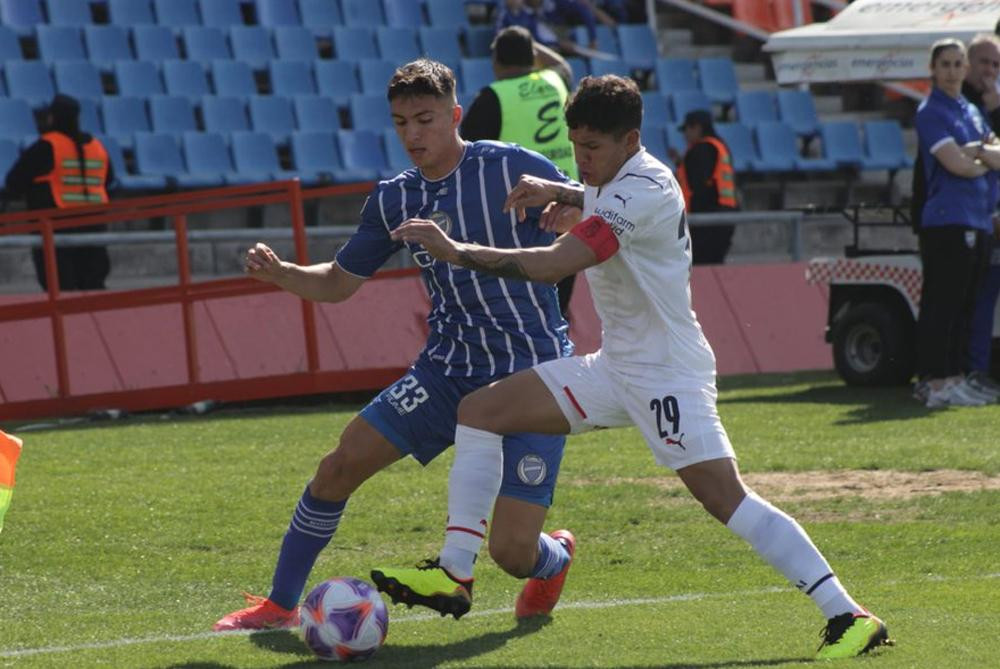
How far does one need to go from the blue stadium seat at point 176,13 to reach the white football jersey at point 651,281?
602 inches

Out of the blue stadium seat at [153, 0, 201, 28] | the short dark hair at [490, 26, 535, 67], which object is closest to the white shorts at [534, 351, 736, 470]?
the short dark hair at [490, 26, 535, 67]

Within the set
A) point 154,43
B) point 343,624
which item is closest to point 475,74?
point 154,43

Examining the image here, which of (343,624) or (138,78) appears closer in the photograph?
(343,624)

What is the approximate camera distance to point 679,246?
19.7ft

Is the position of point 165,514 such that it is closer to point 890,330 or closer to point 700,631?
point 700,631

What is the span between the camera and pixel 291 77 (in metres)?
20.5

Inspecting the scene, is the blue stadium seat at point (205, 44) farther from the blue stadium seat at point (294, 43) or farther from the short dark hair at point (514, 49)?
the short dark hair at point (514, 49)

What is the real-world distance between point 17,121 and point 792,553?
13923 mm

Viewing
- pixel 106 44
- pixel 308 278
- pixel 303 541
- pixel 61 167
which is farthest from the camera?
pixel 106 44

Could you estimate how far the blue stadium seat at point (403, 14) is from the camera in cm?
2198

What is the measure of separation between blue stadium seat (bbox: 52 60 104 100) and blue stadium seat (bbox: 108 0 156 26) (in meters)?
1.12

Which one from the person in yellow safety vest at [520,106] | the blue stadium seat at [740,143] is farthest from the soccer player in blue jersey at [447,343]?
the blue stadium seat at [740,143]

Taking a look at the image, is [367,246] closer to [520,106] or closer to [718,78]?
[520,106]

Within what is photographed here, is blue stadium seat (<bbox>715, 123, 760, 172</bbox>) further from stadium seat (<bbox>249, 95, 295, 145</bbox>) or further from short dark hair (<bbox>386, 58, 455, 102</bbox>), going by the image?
short dark hair (<bbox>386, 58, 455, 102</bbox>)
